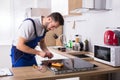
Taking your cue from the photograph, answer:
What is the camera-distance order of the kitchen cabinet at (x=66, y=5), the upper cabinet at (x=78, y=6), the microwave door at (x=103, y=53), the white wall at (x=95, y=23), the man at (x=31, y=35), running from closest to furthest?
the man at (x=31, y=35) → the microwave door at (x=103, y=53) → the white wall at (x=95, y=23) → the upper cabinet at (x=78, y=6) → the kitchen cabinet at (x=66, y=5)

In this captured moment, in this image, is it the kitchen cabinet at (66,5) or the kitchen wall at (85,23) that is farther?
the kitchen cabinet at (66,5)

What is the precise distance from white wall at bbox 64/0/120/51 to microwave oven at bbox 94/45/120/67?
16.7 inches

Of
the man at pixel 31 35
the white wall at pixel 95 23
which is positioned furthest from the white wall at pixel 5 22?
the man at pixel 31 35

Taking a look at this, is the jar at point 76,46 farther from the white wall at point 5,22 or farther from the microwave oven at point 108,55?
the white wall at point 5,22

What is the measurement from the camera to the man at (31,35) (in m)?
1.91

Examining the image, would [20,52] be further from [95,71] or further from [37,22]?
[95,71]

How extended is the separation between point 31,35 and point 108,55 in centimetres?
85

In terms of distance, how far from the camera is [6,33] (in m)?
4.66

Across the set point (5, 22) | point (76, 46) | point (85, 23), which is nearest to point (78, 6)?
point (85, 23)

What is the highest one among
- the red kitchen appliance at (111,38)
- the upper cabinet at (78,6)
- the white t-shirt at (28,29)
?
the upper cabinet at (78,6)

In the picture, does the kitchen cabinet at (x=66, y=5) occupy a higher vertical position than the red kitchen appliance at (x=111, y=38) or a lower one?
higher

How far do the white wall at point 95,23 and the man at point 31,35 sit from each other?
82cm

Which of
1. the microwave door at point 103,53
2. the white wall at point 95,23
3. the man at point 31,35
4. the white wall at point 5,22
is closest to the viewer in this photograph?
the man at point 31,35

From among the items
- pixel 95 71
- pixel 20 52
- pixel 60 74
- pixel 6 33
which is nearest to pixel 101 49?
pixel 95 71
